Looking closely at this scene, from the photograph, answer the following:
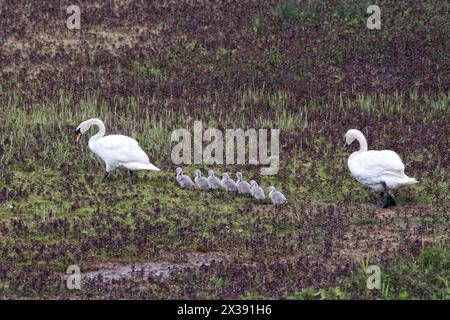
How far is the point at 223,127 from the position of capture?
21.0 meters

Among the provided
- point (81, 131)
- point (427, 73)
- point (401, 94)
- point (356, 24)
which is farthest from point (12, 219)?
point (356, 24)

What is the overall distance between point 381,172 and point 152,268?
379 centimetres

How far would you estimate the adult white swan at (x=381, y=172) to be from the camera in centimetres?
1614

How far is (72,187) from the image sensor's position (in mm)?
17516

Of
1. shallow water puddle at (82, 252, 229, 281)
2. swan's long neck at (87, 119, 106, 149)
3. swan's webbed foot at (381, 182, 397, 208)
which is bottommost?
shallow water puddle at (82, 252, 229, 281)

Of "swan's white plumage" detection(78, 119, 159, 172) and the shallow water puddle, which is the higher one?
"swan's white plumage" detection(78, 119, 159, 172)

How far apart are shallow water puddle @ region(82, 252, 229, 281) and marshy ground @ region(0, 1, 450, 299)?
0.04 metres

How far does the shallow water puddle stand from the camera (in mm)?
13523

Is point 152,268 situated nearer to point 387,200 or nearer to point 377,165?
point 377,165

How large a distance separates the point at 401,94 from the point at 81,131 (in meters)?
6.78

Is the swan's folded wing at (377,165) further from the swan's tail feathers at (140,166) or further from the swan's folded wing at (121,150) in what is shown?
the swan's folded wing at (121,150)

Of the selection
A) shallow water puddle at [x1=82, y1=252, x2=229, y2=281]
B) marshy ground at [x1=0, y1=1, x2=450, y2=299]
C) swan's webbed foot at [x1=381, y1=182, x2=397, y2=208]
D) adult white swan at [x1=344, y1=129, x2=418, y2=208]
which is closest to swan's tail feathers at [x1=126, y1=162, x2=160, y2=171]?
marshy ground at [x1=0, y1=1, x2=450, y2=299]

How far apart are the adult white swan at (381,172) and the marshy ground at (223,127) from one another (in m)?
0.32

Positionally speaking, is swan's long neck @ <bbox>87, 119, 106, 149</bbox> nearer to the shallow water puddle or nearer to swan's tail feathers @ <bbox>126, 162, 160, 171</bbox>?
swan's tail feathers @ <bbox>126, 162, 160, 171</bbox>
